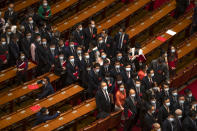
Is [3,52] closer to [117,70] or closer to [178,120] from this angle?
[117,70]

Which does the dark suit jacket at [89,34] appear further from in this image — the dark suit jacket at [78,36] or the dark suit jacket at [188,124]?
the dark suit jacket at [188,124]

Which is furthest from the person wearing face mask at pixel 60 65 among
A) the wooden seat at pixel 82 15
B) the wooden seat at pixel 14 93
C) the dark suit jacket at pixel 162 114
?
the dark suit jacket at pixel 162 114

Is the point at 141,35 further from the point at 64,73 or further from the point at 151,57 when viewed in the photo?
the point at 64,73

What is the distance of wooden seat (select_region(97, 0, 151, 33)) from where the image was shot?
1839cm

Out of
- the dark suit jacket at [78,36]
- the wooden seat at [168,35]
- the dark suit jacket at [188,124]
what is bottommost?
the dark suit jacket at [188,124]

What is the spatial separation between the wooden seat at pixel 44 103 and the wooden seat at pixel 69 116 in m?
0.55

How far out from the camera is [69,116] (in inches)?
570

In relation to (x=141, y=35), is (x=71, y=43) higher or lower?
higher

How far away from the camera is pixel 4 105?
15.0m

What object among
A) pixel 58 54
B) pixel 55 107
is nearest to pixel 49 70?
pixel 58 54

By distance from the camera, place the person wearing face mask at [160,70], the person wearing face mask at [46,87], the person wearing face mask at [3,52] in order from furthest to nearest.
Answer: the person wearing face mask at [3,52]
the person wearing face mask at [160,70]
the person wearing face mask at [46,87]

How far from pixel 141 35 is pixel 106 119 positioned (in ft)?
16.8

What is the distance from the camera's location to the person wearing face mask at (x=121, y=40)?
17.2m

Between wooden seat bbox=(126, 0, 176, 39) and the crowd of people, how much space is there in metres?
0.51
